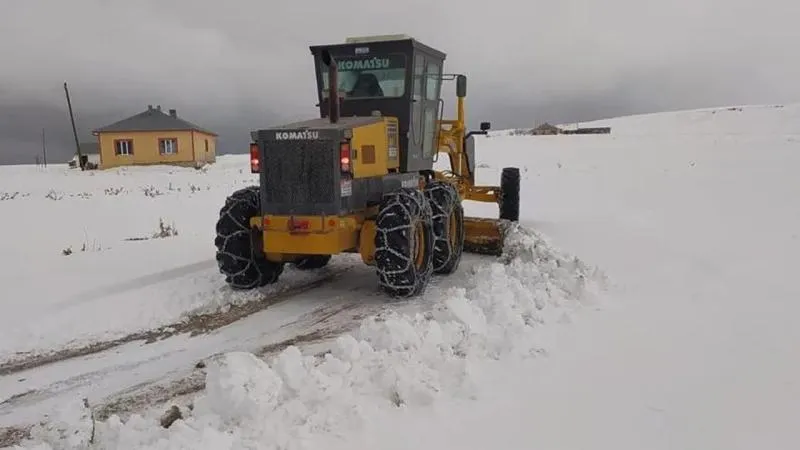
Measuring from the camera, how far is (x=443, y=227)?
795 cm

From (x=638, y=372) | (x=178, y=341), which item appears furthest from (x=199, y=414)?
(x=638, y=372)

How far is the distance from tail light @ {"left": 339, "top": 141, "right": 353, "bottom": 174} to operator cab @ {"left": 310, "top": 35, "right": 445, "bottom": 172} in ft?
5.09

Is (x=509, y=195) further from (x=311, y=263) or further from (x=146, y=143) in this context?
(x=146, y=143)

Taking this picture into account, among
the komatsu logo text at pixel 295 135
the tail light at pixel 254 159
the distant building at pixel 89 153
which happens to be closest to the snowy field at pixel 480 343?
the tail light at pixel 254 159

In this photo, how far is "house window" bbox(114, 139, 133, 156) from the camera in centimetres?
4088

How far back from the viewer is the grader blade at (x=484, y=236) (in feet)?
31.1

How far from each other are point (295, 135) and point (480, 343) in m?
3.23

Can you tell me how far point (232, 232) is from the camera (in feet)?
24.1

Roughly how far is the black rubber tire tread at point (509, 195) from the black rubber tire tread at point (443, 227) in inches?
113

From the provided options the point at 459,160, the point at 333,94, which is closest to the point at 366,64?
the point at 333,94

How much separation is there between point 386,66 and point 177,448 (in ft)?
19.2

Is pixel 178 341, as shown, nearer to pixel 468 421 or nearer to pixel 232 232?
pixel 232 232

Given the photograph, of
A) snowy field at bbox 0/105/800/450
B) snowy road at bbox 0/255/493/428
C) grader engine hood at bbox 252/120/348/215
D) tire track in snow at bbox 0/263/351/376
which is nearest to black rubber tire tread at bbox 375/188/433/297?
snowy road at bbox 0/255/493/428

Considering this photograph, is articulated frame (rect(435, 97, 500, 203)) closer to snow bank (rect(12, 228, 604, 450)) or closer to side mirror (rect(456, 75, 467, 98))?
side mirror (rect(456, 75, 467, 98))
